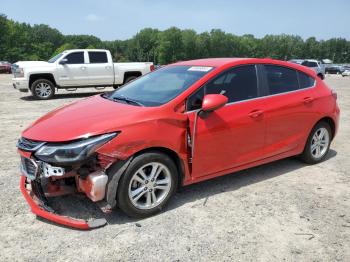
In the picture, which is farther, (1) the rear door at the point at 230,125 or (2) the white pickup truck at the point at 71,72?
(2) the white pickup truck at the point at 71,72

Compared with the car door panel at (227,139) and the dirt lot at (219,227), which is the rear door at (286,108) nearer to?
the car door panel at (227,139)

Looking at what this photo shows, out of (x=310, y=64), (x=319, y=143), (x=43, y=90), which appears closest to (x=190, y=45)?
(x=310, y=64)

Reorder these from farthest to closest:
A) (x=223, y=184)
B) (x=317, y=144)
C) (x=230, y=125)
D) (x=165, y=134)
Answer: (x=317, y=144), (x=223, y=184), (x=230, y=125), (x=165, y=134)

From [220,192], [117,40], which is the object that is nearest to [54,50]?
[117,40]

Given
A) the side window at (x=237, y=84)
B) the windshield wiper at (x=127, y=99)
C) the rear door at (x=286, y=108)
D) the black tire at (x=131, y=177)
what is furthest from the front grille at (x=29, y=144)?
the rear door at (x=286, y=108)

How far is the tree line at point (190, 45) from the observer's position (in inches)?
5271

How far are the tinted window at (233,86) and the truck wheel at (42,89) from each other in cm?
1043

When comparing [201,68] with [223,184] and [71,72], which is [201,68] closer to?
[223,184]

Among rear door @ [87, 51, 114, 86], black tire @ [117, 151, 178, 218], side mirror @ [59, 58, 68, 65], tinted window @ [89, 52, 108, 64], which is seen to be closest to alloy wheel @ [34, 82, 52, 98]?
side mirror @ [59, 58, 68, 65]

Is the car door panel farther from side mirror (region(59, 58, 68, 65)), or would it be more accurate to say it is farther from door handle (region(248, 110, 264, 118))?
side mirror (region(59, 58, 68, 65))

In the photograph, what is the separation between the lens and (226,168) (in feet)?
14.2

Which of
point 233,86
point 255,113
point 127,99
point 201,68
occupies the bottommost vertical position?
point 255,113

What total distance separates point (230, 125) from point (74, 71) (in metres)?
10.9

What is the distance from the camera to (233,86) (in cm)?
441
